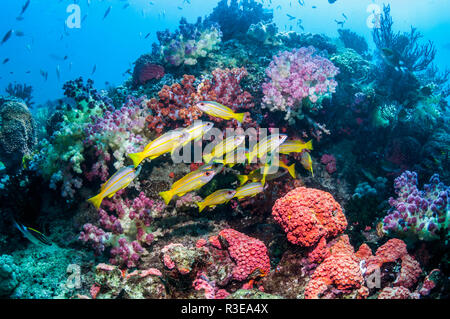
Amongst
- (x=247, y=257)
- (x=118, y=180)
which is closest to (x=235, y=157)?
(x=247, y=257)

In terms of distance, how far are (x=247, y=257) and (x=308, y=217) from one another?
1061 mm

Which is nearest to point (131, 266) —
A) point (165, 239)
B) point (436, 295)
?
point (165, 239)

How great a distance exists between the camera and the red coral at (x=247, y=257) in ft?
10.5

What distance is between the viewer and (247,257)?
10.8 ft

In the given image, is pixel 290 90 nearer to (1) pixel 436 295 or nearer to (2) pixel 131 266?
(1) pixel 436 295

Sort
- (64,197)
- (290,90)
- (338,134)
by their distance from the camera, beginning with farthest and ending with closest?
(338,134) < (290,90) < (64,197)

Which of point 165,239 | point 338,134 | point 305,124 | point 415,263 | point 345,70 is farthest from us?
point 345,70

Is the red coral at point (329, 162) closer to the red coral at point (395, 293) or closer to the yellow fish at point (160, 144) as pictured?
the red coral at point (395, 293)

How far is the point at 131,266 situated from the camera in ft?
11.5

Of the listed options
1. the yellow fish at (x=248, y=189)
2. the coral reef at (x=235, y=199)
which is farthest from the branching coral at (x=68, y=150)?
the yellow fish at (x=248, y=189)

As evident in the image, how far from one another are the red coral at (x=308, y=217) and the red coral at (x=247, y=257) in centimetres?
50

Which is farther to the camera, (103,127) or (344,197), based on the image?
(344,197)

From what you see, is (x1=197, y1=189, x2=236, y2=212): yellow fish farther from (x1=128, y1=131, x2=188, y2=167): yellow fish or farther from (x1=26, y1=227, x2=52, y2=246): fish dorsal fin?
(x1=26, y1=227, x2=52, y2=246): fish dorsal fin

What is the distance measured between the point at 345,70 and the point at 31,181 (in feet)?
33.6
